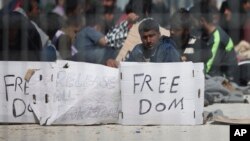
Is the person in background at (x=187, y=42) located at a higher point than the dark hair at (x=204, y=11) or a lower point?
lower

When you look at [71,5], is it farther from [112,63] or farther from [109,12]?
[112,63]

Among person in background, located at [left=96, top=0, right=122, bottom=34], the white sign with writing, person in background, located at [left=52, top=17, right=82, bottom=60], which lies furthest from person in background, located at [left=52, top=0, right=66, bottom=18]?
the white sign with writing

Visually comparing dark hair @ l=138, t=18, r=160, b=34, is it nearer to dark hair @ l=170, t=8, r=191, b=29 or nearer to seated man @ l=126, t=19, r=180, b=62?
seated man @ l=126, t=19, r=180, b=62

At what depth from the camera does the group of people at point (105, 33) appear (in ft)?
17.6

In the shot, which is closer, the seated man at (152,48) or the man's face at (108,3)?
the man's face at (108,3)

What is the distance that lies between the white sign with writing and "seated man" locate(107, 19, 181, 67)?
0.82 ft

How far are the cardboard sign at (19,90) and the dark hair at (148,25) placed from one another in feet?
2.33

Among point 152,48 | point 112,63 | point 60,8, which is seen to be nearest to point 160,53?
point 152,48

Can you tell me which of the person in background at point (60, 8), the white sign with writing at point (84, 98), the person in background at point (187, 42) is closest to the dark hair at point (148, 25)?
the person in background at point (187, 42)

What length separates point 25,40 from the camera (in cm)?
532

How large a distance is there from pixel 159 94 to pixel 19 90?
0.97 metres

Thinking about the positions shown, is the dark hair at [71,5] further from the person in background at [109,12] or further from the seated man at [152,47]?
the seated man at [152,47]

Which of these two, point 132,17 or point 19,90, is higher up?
point 132,17

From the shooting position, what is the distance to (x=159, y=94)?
5.48 metres
